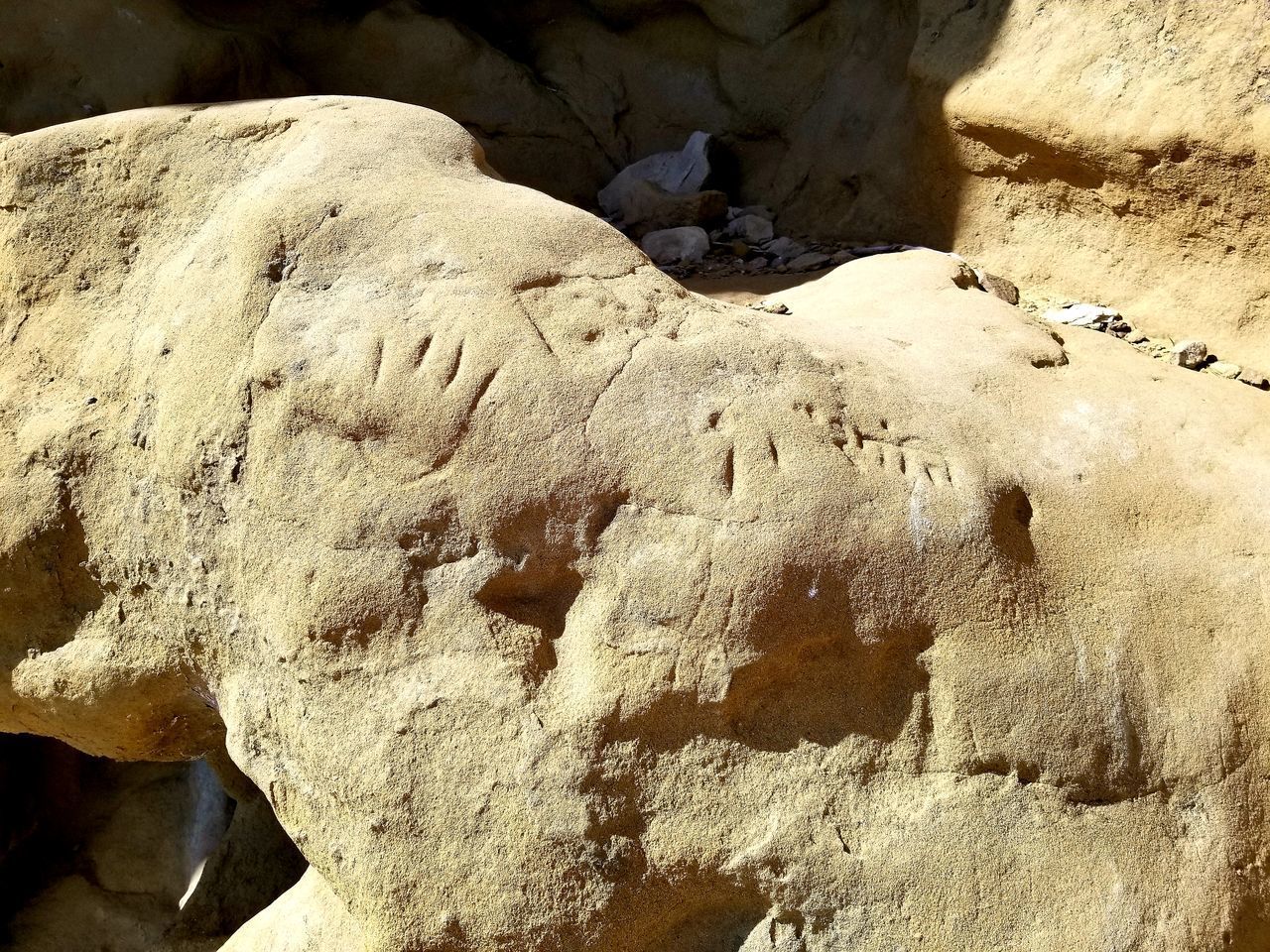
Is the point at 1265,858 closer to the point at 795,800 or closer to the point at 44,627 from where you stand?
the point at 795,800

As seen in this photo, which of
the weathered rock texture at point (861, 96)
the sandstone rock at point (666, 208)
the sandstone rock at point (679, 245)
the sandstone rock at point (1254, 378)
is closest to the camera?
the sandstone rock at point (1254, 378)

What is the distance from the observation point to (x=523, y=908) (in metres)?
1.76

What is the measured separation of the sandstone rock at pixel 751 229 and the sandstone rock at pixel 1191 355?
5.79 feet

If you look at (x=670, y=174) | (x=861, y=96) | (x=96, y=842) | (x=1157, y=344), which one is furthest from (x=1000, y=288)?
(x=96, y=842)

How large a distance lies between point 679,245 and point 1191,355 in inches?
78.3

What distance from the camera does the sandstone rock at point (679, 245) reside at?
4316mm

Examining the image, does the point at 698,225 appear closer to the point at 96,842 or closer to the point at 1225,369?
the point at 1225,369

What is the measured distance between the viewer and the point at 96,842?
3.80 metres

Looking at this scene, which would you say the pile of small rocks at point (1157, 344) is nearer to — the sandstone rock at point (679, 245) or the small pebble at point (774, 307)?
the small pebble at point (774, 307)

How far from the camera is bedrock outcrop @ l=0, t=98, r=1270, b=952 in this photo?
5.88 feet

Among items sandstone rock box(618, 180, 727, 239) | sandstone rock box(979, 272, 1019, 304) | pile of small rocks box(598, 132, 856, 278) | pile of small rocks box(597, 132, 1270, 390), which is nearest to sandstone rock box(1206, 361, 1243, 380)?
sandstone rock box(979, 272, 1019, 304)

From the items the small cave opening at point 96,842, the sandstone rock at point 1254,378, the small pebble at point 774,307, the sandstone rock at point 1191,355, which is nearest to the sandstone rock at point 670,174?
the small pebble at point 774,307

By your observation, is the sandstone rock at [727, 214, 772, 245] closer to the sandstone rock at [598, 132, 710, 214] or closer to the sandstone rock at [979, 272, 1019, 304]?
the sandstone rock at [598, 132, 710, 214]

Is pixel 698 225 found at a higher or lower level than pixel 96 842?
higher
